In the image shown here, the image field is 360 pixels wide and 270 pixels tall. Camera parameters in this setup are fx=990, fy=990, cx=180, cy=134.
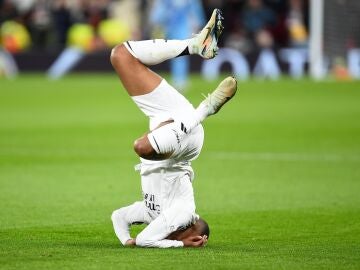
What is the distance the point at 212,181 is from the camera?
1276cm

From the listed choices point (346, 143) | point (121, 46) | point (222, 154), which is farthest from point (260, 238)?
point (346, 143)

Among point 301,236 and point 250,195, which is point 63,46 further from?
point 301,236

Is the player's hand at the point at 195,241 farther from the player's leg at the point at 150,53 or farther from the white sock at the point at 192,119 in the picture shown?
the player's leg at the point at 150,53

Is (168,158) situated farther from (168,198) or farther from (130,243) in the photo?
Answer: (130,243)

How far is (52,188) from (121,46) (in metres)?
4.01

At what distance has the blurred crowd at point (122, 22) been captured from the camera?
1206 inches

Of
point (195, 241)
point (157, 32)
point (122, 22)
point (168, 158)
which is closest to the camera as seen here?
point (168, 158)

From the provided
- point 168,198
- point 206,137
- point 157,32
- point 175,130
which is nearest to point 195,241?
point 168,198

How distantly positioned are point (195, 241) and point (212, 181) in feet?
15.5

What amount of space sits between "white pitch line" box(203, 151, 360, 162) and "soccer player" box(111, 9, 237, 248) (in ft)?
22.3

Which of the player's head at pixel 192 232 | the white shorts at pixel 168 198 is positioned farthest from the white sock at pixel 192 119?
the player's head at pixel 192 232

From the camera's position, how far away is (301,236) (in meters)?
8.75

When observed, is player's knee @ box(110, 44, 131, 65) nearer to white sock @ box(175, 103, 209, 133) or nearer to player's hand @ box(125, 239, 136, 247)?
white sock @ box(175, 103, 209, 133)

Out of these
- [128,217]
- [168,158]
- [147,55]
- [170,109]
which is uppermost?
[147,55]
